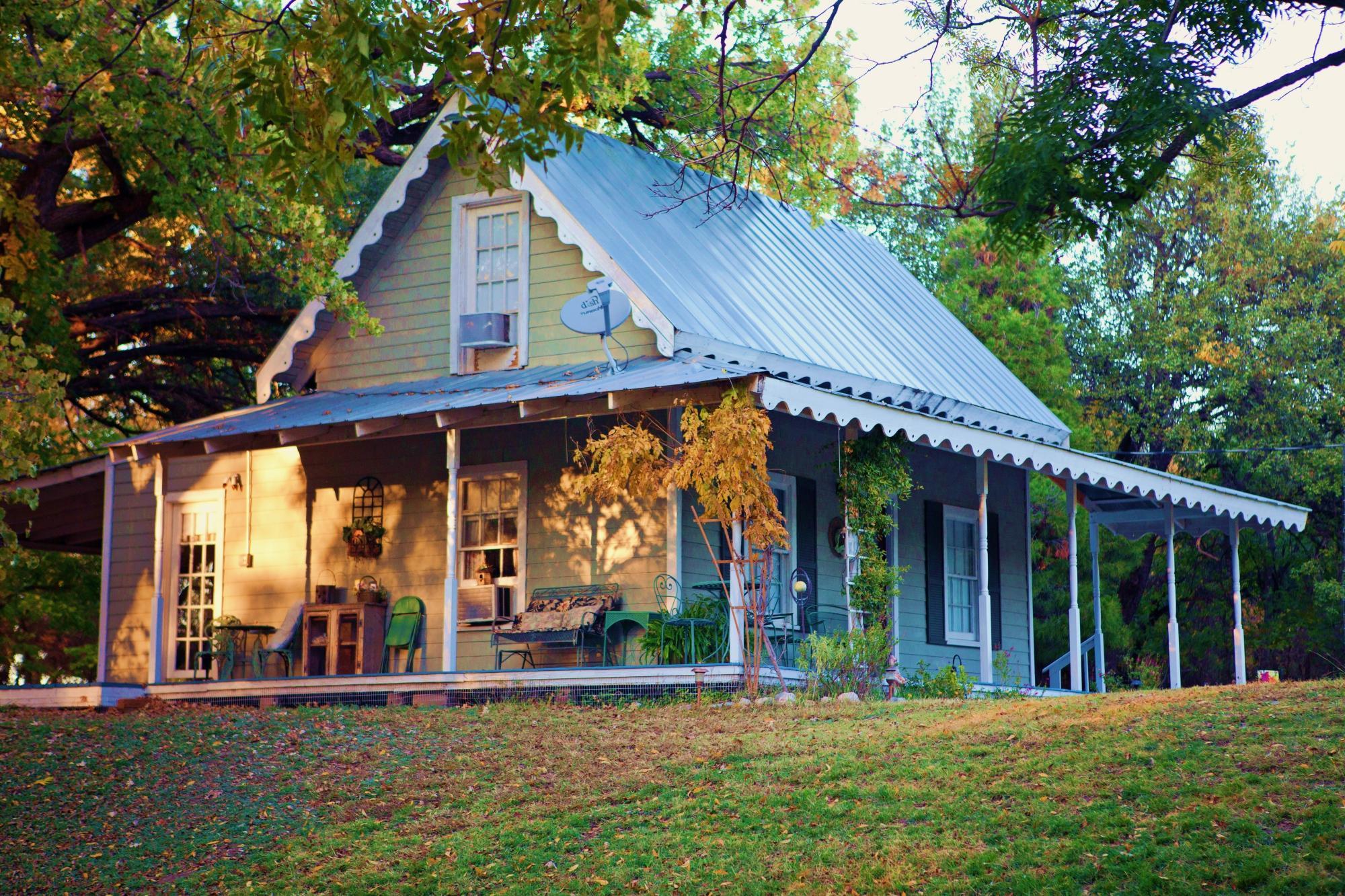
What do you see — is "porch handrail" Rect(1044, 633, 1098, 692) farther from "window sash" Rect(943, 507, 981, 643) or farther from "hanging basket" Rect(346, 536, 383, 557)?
"hanging basket" Rect(346, 536, 383, 557)

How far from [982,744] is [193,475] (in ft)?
39.2

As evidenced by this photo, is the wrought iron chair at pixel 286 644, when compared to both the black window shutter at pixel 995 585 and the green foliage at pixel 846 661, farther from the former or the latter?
the black window shutter at pixel 995 585

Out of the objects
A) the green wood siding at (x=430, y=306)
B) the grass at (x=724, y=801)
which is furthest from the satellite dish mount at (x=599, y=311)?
the grass at (x=724, y=801)

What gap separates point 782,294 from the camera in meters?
18.5

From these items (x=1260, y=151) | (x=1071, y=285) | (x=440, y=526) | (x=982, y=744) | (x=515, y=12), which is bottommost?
(x=982, y=744)

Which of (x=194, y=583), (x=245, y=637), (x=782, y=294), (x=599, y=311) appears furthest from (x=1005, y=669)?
(x=194, y=583)

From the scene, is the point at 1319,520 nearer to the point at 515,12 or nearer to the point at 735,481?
the point at 735,481

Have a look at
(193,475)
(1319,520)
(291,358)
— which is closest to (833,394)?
(291,358)

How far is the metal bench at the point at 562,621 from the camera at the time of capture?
15367mm

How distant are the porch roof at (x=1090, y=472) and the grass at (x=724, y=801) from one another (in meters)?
2.78

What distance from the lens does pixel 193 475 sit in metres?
19.3

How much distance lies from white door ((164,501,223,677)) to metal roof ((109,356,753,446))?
5.38 ft

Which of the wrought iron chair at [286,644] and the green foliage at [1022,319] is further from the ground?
the green foliage at [1022,319]

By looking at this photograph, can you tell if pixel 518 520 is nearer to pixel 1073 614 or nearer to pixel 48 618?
pixel 1073 614
